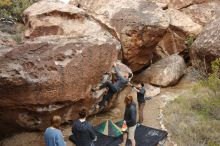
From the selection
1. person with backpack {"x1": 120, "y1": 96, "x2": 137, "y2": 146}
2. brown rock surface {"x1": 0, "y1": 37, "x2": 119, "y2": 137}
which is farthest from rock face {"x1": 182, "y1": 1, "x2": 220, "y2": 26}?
person with backpack {"x1": 120, "y1": 96, "x2": 137, "y2": 146}

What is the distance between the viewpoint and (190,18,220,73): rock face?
16188 mm

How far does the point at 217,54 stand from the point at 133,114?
7793 millimetres

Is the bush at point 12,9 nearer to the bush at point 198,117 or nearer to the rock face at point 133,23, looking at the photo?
the rock face at point 133,23

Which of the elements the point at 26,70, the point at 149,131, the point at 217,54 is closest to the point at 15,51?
the point at 26,70

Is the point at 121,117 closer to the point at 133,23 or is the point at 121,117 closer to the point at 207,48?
the point at 133,23

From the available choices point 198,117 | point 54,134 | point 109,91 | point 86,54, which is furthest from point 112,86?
point 54,134

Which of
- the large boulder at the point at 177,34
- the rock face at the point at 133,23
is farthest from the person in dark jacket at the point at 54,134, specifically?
the large boulder at the point at 177,34

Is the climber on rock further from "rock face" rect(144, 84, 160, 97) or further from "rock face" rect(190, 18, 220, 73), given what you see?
"rock face" rect(190, 18, 220, 73)

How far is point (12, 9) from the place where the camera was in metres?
18.2

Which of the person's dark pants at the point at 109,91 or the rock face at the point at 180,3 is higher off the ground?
the rock face at the point at 180,3

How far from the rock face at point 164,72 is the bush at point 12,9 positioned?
6.20 metres

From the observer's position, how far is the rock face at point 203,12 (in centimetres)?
2036

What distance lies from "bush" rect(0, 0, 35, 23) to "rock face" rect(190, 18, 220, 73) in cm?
815

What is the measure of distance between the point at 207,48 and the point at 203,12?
4901 mm
